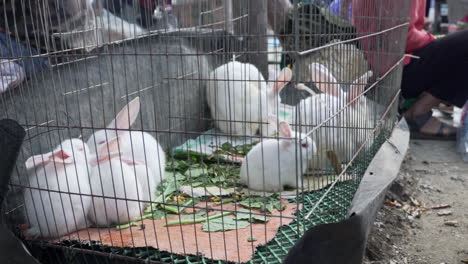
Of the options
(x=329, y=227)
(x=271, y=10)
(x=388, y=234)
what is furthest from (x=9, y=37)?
(x=271, y=10)

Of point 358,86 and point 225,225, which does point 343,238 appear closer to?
point 225,225

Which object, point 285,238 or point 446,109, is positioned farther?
point 446,109

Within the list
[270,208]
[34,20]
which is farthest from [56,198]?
[270,208]

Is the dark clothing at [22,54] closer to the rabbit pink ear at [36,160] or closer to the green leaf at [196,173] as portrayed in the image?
the rabbit pink ear at [36,160]

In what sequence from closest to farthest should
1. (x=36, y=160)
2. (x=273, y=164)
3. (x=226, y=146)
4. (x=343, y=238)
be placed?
(x=343, y=238)
(x=36, y=160)
(x=273, y=164)
(x=226, y=146)

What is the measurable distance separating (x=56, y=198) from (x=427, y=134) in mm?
3286

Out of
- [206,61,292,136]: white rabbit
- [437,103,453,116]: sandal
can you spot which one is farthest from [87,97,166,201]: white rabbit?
[437,103,453,116]: sandal

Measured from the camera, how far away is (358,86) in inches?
101

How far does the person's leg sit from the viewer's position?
4.27 m

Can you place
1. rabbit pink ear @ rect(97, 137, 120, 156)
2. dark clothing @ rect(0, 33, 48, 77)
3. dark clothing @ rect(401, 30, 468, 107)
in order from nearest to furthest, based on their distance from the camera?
1. rabbit pink ear @ rect(97, 137, 120, 156)
2. dark clothing @ rect(0, 33, 48, 77)
3. dark clothing @ rect(401, 30, 468, 107)

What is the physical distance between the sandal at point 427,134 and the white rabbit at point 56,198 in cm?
314

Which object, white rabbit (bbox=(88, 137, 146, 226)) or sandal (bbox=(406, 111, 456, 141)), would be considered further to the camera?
sandal (bbox=(406, 111, 456, 141))

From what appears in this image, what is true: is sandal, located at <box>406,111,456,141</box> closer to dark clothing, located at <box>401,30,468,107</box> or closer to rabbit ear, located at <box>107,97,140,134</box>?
dark clothing, located at <box>401,30,468,107</box>

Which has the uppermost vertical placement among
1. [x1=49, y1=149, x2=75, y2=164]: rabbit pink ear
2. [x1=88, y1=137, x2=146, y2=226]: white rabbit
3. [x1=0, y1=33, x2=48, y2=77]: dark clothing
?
[x1=0, y1=33, x2=48, y2=77]: dark clothing
